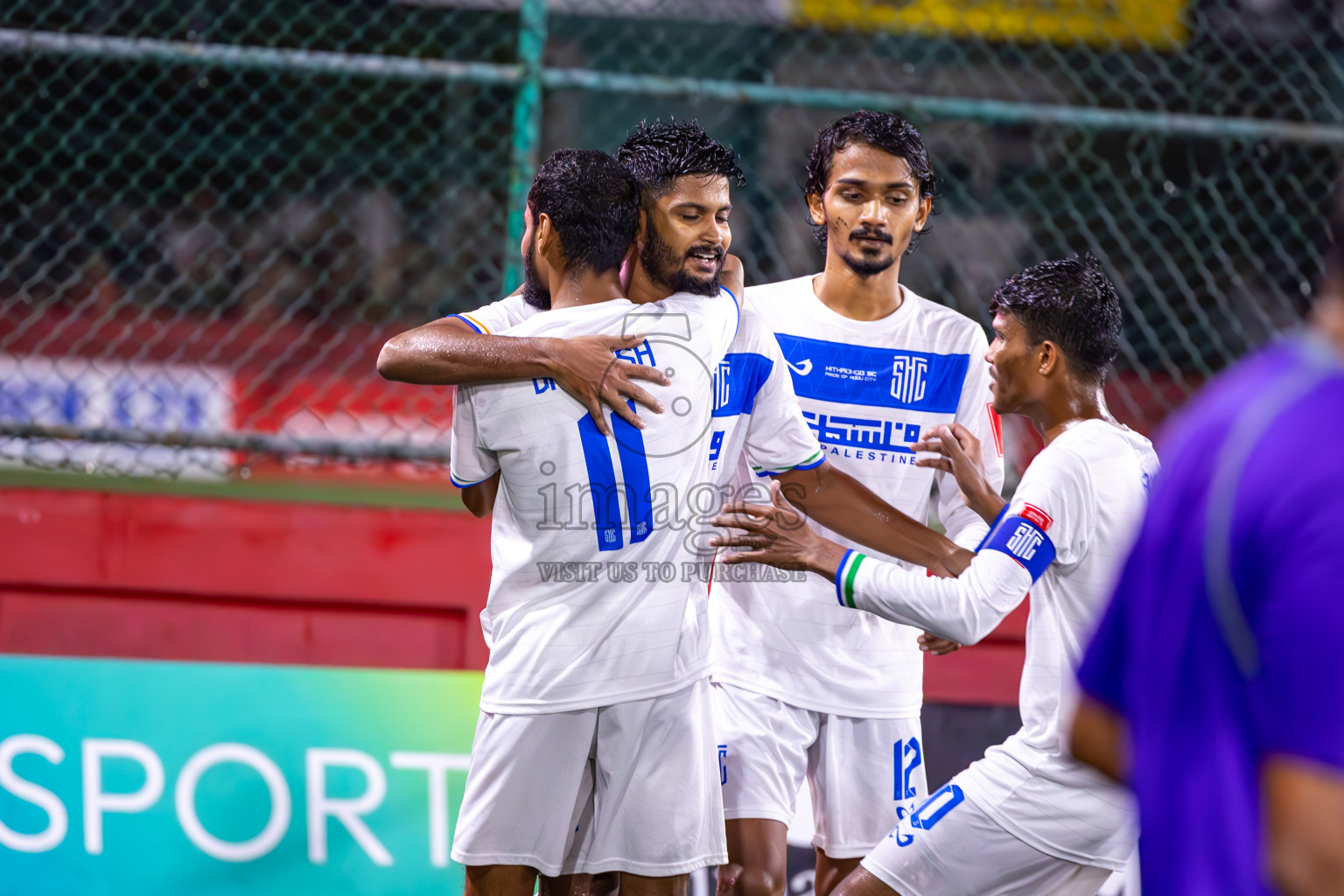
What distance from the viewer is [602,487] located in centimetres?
261

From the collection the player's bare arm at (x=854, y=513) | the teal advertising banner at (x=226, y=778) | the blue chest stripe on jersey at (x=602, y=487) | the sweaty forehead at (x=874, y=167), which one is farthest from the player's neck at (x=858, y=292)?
the teal advertising banner at (x=226, y=778)

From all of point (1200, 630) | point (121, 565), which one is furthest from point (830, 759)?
point (121, 565)

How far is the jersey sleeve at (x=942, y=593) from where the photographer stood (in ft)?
8.46

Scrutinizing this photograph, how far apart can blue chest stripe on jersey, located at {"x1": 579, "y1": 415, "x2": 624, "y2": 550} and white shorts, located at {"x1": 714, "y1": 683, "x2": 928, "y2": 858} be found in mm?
820

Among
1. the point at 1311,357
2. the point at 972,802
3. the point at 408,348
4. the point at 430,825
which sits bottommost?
the point at 430,825

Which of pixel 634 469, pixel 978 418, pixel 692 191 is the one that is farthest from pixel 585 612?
pixel 978 418

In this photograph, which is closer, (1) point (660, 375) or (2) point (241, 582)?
(1) point (660, 375)

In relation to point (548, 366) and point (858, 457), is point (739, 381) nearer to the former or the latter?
point (858, 457)

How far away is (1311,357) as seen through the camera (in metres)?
1.08

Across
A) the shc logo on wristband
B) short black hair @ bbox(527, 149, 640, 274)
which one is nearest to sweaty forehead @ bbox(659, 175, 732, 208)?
short black hair @ bbox(527, 149, 640, 274)

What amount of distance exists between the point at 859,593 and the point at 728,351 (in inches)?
27.6

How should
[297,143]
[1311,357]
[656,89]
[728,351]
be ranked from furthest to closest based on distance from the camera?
[297,143] < [656,89] < [728,351] < [1311,357]

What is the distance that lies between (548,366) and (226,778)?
2.13m

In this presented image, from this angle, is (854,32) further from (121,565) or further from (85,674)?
(85,674)
